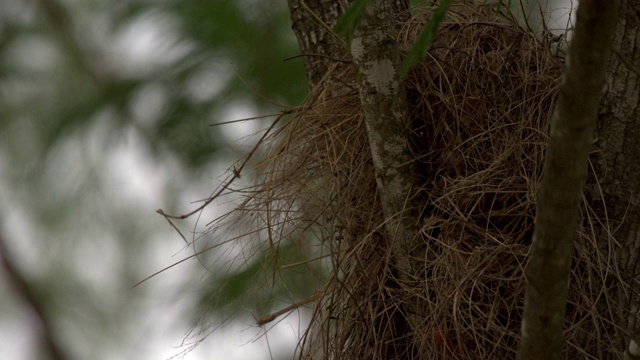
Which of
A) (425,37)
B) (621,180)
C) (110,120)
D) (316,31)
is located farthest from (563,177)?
(110,120)

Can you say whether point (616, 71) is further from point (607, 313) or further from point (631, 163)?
point (607, 313)

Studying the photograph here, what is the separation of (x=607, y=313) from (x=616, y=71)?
→ 305 mm

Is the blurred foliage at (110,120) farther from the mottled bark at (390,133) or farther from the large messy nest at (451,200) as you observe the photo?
the mottled bark at (390,133)

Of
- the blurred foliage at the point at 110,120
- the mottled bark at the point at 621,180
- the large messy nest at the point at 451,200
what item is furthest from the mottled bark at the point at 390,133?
the blurred foliage at the point at 110,120

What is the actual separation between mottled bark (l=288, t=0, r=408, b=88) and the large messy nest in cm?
19

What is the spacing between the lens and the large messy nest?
1017mm

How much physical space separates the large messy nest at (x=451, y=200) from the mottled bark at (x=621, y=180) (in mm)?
21

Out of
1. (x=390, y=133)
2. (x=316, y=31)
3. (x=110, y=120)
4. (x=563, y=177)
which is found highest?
(x=110, y=120)

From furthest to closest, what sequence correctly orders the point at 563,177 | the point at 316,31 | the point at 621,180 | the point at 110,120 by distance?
the point at 110,120, the point at 316,31, the point at 621,180, the point at 563,177

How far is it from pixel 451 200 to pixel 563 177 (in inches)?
14.3

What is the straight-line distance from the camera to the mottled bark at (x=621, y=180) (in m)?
1.01

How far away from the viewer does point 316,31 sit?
4.69ft

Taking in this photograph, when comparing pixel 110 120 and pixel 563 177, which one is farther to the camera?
pixel 110 120

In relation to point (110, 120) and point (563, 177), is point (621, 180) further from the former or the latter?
point (110, 120)
